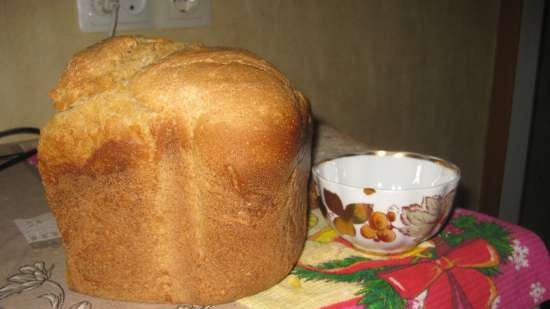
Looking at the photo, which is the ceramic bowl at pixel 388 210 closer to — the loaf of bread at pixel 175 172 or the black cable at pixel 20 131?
the loaf of bread at pixel 175 172

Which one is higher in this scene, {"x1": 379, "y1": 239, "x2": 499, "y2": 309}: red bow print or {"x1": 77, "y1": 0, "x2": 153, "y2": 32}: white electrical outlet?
{"x1": 77, "y1": 0, "x2": 153, "y2": 32}: white electrical outlet

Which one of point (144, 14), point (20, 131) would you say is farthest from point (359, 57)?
point (20, 131)

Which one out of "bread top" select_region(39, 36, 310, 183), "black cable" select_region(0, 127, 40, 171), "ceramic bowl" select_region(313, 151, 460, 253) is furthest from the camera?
"black cable" select_region(0, 127, 40, 171)

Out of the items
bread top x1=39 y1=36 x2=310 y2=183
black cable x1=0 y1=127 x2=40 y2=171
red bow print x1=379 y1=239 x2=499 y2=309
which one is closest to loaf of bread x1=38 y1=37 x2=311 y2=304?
bread top x1=39 y1=36 x2=310 y2=183

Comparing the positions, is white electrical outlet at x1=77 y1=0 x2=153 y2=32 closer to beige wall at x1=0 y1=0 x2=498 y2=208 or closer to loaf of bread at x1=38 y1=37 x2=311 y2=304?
beige wall at x1=0 y1=0 x2=498 y2=208

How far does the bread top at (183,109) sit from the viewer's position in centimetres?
51

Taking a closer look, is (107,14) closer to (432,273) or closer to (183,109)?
(183,109)

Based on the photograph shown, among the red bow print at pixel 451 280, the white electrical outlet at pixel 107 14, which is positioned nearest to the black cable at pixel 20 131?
the white electrical outlet at pixel 107 14

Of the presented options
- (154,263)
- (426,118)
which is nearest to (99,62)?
(154,263)

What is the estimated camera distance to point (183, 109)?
0.51m

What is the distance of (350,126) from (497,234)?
98cm

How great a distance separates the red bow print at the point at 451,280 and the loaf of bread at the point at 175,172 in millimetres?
145

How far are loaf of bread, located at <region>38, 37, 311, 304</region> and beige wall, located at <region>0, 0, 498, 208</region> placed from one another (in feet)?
1.77

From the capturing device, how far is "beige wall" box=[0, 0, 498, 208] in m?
1.06
